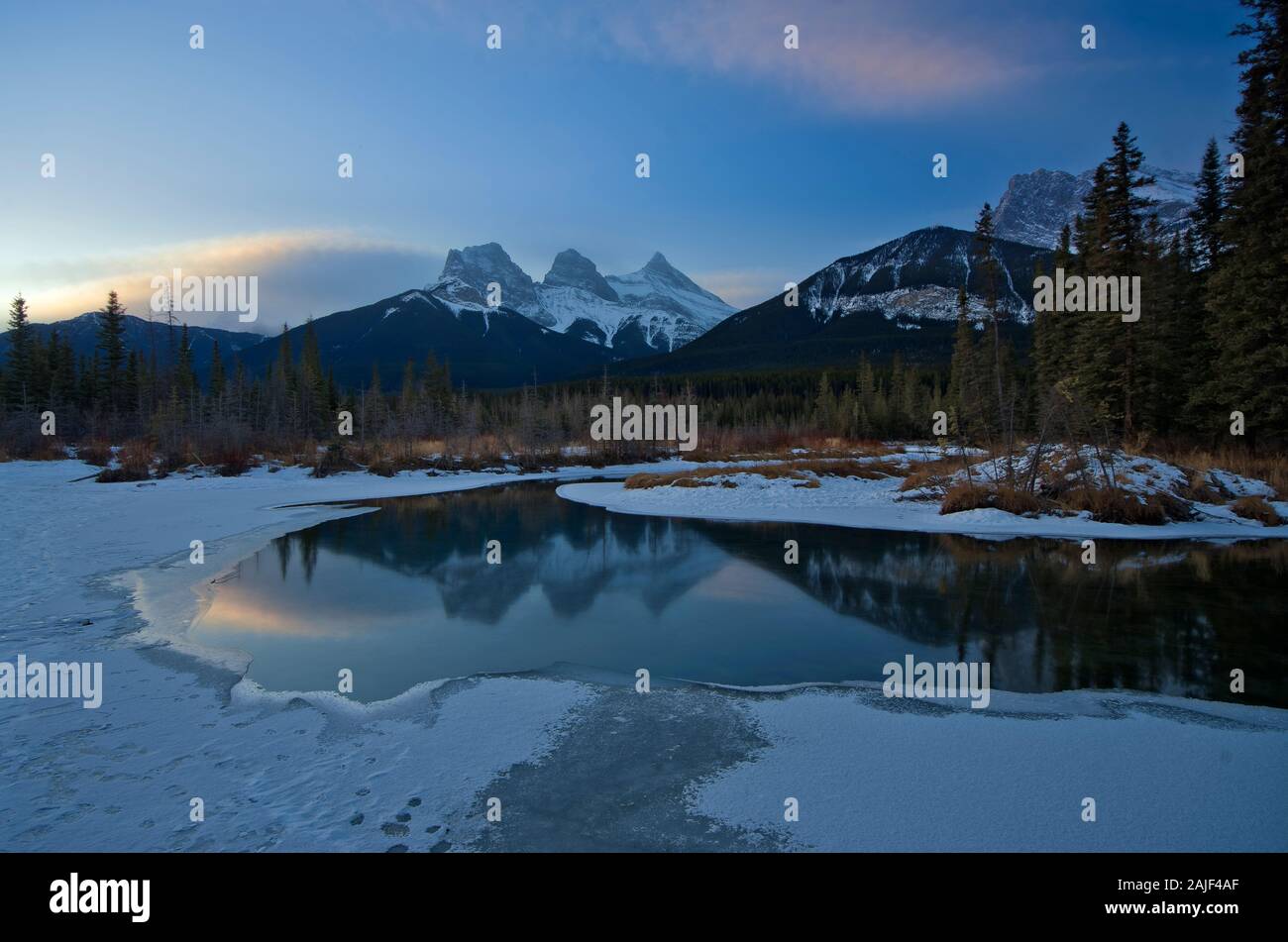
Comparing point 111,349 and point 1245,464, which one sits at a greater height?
point 111,349

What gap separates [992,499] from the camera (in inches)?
791

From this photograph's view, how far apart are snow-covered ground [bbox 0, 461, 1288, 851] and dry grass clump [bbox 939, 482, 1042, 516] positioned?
14643 millimetres

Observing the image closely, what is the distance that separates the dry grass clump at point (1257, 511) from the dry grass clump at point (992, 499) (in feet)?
15.5

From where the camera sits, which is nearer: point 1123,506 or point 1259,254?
point 1123,506

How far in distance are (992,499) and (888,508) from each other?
3.53 metres

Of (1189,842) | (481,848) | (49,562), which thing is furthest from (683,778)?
(49,562)

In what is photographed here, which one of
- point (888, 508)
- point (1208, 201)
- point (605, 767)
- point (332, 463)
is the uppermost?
point (1208, 201)

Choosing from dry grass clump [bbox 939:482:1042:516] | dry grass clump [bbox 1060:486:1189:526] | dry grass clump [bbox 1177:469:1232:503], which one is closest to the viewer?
dry grass clump [bbox 1060:486:1189:526]

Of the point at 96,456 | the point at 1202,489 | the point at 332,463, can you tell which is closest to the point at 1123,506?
the point at 1202,489

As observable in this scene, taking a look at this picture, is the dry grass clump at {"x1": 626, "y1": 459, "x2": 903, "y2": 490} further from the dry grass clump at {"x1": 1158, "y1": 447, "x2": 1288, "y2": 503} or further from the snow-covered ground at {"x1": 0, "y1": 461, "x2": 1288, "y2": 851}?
the snow-covered ground at {"x1": 0, "y1": 461, "x2": 1288, "y2": 851}

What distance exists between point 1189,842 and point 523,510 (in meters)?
23.9

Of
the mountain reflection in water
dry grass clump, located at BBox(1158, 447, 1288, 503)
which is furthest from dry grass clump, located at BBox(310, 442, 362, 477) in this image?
dry grass clump, located at BBox(1158, 447, 1288, 503)

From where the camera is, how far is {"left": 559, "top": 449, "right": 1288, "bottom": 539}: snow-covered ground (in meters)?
17.3

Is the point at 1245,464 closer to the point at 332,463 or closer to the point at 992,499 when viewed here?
the point at 992,499
